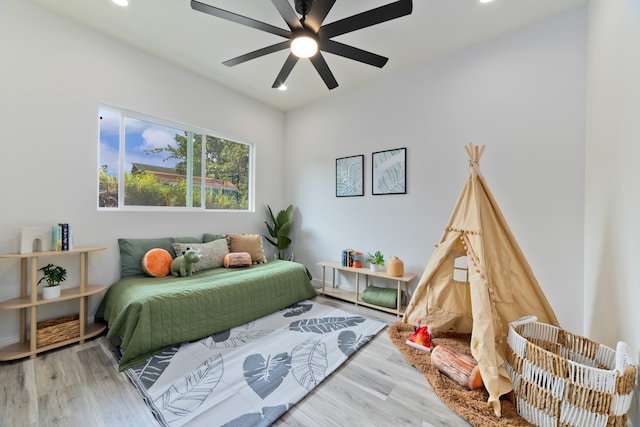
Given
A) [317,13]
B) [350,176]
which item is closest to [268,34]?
[317,13]

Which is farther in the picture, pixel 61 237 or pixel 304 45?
pixel 61 237

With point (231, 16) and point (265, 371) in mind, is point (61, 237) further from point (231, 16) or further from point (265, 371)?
point (231, 16)

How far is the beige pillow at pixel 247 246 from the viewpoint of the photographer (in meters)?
3.44

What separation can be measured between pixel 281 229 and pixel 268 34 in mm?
2575

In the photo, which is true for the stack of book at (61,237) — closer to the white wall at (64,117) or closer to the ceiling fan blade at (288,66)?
the white wall at (64,117)

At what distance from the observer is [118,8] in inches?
88.0

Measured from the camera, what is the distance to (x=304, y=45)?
6.37 feet

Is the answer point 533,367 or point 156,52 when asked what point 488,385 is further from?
point 156,52

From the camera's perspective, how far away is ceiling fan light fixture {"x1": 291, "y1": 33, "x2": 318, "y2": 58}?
1.89 m

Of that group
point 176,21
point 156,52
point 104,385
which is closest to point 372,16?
point 176,21

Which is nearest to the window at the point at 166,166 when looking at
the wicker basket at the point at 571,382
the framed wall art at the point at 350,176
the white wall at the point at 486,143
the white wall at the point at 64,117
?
the white wall at the point at 64,117

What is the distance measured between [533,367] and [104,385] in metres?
2.65

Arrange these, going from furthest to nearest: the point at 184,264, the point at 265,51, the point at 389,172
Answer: the point at 389,172
the point at 184,264
the point at 265,51

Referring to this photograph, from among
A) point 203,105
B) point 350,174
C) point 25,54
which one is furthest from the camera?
point 350,174
